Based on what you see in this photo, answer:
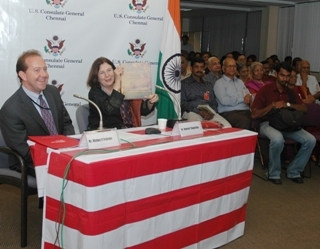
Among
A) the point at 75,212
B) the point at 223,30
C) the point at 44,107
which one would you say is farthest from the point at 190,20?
the point at 75,212

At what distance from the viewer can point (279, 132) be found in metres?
4.59

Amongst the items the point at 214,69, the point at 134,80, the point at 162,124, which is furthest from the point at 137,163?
the point at 214,69

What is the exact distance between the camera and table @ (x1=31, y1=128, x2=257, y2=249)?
2.12 meters

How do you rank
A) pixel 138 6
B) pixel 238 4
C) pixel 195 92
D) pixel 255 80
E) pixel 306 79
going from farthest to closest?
1. pixel 238 4
2. pixel 306 79
3. pixel 255 80
4. pixel 195 92
5. pixel 138 6

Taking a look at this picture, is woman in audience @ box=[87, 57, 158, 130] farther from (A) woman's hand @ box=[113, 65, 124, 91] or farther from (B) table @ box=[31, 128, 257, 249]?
(B) table @ box=[31, 128, 257, 249]

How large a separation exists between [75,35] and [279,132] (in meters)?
2.35

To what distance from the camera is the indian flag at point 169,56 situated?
4.39m

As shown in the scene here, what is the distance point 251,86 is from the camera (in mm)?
5980

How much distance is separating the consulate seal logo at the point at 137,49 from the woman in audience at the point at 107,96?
3.03ft

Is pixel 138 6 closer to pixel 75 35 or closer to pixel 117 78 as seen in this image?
pixel 75 35

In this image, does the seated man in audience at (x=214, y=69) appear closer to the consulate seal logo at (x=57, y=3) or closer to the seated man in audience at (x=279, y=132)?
the seated man in audience at (x=279, y=132)

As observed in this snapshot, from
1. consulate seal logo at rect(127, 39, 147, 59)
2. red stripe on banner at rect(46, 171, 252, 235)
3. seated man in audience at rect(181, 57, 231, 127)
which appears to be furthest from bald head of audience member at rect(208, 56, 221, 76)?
red stripe on banner at rect(46, 171, 252, 235)

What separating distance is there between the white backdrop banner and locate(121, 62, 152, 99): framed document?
931 millimetres

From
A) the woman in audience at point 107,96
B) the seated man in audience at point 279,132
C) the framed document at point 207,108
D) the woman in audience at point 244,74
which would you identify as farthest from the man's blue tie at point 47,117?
the woman in audience at point 244,74
